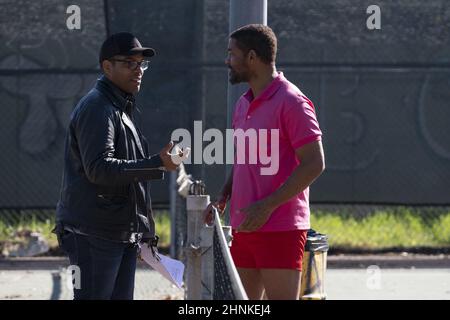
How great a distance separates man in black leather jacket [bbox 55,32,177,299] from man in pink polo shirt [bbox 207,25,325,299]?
43cm

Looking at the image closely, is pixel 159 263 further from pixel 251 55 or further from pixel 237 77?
pixel 251 55

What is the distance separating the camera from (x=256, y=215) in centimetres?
461

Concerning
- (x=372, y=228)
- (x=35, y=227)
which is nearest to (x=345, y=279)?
(x=372, y=228)

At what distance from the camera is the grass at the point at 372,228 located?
10.6 meters

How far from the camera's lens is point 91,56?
10.6m

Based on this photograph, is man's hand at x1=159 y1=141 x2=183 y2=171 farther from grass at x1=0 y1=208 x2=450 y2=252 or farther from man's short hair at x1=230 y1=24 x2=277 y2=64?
grass at x1=0 y1=208 x2=450 y2=252

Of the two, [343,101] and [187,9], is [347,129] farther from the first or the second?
[187,9]

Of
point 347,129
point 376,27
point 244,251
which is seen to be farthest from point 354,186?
point 244,251

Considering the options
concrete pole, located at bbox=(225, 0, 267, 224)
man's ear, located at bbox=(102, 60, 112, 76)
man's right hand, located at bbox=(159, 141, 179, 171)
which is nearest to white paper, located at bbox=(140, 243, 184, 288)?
man's right hand, located at bbox=(159, 141, 179, 171)

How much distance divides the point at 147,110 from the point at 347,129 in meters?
Answer: 2.04

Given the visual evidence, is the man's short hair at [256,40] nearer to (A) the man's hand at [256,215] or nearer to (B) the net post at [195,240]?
(A) the man's hand at [256,215]

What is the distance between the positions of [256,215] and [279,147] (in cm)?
35

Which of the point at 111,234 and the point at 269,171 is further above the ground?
the point at 269,171
